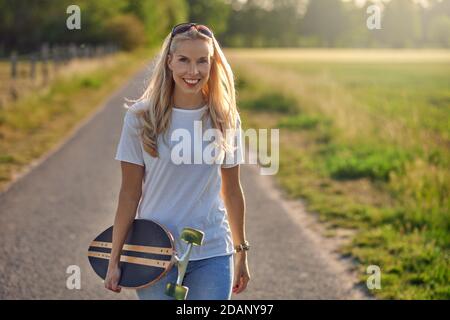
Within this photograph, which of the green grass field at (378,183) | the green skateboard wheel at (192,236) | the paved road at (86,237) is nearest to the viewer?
the green skateboard wheel at (192,236)

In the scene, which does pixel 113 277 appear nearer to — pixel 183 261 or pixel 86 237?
pixel 183 261

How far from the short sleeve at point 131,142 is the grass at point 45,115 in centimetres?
584

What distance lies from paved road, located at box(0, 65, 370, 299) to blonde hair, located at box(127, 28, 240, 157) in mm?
2273

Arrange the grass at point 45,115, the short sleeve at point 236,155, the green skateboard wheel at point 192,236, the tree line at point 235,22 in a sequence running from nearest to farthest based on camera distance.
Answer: the green skateboard wheel at point 192,236, the short sleeve at point 236,155, the grass at point 45,115, the tree line at point 235,22

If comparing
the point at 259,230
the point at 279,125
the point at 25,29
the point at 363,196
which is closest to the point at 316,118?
the point at 279,125

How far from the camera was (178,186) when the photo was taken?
233 centimetres

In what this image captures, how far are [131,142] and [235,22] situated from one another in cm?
9892

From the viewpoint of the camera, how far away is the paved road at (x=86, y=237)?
4.51 metres

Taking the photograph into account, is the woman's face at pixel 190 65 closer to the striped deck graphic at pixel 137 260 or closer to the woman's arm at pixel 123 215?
the woman's arm at pixel 123 215

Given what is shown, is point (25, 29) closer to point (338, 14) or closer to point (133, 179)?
point (133, 179)

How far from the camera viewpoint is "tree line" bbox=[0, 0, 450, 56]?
4219 centimetres

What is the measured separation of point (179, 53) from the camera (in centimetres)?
232

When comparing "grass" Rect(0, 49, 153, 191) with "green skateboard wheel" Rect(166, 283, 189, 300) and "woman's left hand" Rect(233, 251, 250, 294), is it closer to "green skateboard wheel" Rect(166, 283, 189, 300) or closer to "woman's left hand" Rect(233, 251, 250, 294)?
"woman's left hand" Rect(233, 251, 250, 294)

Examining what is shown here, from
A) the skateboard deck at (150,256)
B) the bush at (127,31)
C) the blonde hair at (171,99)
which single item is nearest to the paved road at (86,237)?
the skateboard deck at (150,256)
